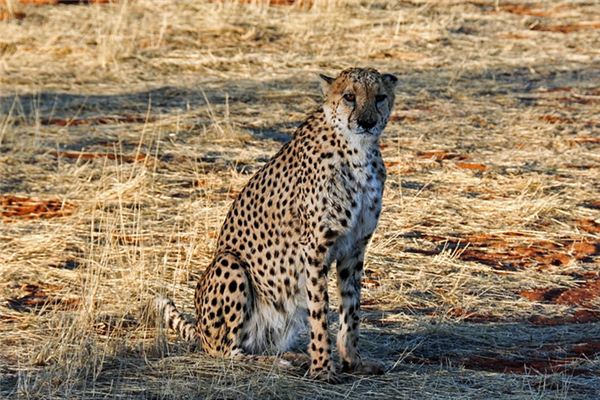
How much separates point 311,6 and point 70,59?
127 inches

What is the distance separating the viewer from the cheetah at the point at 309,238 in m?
4.93

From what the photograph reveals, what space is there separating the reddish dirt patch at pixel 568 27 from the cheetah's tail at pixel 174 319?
28.1ft

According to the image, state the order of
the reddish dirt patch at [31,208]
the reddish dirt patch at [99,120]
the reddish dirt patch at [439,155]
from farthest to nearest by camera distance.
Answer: the reddish dirt patch at [99,120]
the reddish dirt patch at [439,155]
the reddish dirt patch at [31,208]

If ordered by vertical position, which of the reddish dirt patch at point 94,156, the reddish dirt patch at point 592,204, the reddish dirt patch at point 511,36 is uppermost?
the reddish dirt patch at point 511,36

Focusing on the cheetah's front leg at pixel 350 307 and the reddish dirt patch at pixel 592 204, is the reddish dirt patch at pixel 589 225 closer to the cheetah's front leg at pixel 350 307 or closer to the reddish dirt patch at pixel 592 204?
the reddish dirt patch at pixel 592 204

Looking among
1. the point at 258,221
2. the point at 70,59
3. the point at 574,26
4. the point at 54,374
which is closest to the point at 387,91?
the point at 258,221

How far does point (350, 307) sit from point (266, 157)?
3.68 m

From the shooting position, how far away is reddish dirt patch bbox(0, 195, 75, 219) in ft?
24.4

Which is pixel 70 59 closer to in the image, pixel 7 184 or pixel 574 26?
pixel 7 184

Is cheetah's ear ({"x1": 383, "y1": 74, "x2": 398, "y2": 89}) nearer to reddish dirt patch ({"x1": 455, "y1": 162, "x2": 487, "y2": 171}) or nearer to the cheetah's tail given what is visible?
the cheetah's tail

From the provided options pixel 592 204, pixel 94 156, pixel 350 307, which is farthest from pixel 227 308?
pixel 94 156

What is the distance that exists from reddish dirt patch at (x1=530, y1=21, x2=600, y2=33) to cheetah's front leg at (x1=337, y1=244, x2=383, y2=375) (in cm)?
861

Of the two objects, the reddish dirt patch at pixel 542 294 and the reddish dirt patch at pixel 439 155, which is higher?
the reddish dirt patch at pixel 439 155

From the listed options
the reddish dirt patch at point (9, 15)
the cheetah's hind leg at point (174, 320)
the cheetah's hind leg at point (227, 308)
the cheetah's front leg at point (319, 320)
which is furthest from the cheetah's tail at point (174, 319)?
the reddish dirt patch at point (9, 15)
